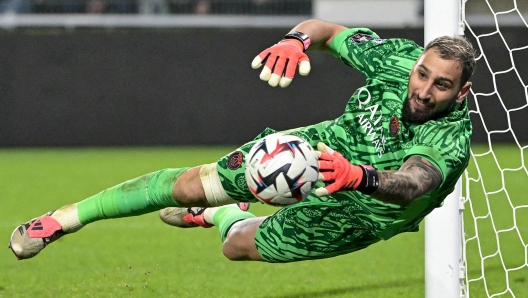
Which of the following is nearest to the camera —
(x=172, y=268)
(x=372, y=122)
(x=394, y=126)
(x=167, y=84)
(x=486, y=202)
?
(x=394, y=126)

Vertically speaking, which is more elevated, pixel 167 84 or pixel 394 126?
pixel 394 126

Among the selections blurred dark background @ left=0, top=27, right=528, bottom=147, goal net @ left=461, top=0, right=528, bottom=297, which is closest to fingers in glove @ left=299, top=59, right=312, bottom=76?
goal net @ left=461, top=0, right=528, bottom=297

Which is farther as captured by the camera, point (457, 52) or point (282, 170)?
point (457, 52)

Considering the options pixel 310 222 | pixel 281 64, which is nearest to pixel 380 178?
pixel 281 64

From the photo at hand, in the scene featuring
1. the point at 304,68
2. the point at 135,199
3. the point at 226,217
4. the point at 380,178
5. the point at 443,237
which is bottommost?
the point at 226,217

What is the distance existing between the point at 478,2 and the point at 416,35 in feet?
9.02

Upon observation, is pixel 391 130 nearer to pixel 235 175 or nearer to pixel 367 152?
pixel 367 152

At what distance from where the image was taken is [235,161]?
12.7 ft

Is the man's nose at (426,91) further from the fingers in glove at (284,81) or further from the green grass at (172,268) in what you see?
the green grass at (172,268)

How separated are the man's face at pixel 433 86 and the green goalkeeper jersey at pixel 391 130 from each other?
0.05 metres

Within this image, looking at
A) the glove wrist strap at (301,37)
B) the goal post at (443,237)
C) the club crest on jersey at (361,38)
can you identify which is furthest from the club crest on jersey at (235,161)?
the goal post at (443,237)

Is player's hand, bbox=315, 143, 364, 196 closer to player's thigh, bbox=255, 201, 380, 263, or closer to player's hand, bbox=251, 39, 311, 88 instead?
player's hand, bbox=251, 39, 311, 88

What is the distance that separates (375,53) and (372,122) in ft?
1.22

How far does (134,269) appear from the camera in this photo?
18.2ft
